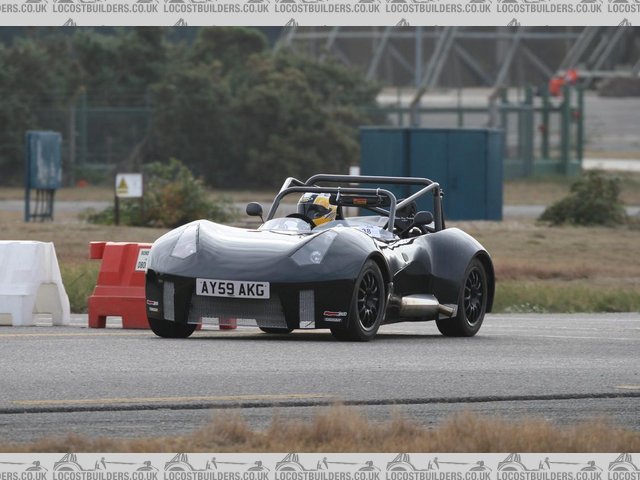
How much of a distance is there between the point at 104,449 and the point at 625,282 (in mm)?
18019

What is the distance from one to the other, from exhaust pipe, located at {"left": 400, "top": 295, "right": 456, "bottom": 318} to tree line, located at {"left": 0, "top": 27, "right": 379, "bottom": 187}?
35.7m

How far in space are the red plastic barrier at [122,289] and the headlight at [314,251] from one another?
2368 millimetres

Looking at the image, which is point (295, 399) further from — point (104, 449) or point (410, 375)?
point (104, 449)

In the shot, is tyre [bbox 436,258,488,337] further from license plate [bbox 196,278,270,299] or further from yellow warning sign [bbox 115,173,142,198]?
yellow warning sign [bbox 115,173,142,198]

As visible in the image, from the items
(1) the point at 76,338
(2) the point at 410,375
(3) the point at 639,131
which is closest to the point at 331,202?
(1) the point at 76,338

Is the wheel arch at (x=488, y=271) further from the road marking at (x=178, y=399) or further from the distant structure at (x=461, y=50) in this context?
the distant structure at (x=461, y=50)

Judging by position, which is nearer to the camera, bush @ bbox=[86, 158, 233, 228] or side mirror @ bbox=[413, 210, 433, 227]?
side mirror @ bbox=[413, 210, 433, 227]

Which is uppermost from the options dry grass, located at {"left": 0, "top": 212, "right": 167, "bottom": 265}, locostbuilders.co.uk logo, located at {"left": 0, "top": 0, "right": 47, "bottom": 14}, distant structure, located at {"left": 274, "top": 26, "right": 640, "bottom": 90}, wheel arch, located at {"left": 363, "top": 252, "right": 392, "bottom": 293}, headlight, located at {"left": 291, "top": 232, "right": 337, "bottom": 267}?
distant structure, located at {"left": 274, "top": 26, "right": 640, "bottom": 90}

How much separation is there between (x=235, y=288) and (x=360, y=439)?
5.08 metres

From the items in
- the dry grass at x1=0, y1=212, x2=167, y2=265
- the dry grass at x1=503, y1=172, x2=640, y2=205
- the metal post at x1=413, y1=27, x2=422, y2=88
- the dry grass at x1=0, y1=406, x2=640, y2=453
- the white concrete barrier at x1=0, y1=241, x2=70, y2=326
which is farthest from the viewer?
the metal post at x1=413, y1=27, x2=422, y2=88

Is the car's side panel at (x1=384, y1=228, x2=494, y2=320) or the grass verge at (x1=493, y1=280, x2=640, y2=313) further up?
the car's side panel at (x1=384, y1=228, x2=494, y2=320)

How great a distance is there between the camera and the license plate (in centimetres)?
1318

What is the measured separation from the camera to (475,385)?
10.8 meters

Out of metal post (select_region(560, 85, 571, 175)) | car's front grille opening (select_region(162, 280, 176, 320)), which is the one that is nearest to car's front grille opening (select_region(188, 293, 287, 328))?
car's front grille opening (select_region(162, 280, 176, 320))
